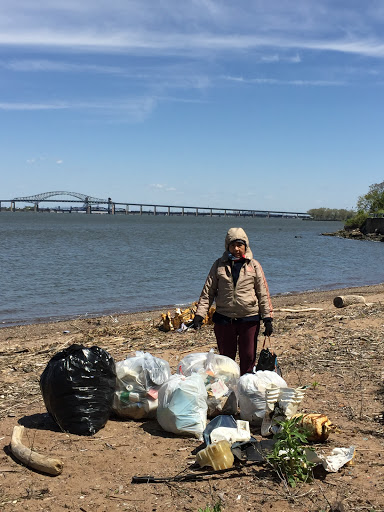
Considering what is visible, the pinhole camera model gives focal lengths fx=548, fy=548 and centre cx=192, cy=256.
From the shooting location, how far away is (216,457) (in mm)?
4109

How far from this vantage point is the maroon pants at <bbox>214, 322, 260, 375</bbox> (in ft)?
18.8

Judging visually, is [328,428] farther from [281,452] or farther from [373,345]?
[373,345]

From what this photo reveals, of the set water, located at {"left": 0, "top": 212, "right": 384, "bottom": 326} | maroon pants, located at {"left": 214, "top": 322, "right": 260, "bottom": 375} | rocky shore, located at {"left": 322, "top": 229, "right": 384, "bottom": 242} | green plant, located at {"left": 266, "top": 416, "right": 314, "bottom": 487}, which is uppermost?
maroon pants, located at {"left": 214, "top": 322, "right": 260, "bottom": 375}

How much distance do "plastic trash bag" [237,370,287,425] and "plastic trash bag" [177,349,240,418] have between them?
0.15 metres

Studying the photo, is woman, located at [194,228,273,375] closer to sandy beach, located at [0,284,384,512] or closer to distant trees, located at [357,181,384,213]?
→ sandy beach, located at [0,284,384,512]

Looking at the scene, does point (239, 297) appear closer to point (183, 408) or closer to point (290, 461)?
point (183, 408)

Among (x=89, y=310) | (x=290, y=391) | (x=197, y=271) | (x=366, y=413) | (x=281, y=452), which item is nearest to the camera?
(x=281, y=452)

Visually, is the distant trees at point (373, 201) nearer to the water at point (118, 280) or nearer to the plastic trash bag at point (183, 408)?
the water at point (118, 280)

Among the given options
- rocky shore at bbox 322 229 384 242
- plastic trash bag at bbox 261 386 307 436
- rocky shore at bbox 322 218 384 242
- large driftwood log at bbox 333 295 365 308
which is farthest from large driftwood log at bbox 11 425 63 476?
rocky shore at bbox 322 218 384 242

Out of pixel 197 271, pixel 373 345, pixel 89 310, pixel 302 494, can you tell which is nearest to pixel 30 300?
pixel 89 310

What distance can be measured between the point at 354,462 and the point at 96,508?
1.94 meters

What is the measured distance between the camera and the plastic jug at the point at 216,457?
4.09 metres

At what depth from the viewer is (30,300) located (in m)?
18.9

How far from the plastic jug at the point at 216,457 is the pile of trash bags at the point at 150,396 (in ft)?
1.63
